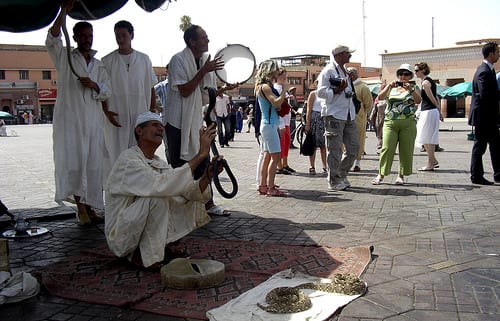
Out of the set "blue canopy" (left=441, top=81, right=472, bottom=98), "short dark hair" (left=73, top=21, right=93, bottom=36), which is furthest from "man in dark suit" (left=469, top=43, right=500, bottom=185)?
"blue canopy" (left=441, top=81, right=472, bottom=98)

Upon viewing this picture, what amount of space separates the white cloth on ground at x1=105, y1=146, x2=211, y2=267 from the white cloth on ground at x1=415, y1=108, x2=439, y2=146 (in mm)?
6483

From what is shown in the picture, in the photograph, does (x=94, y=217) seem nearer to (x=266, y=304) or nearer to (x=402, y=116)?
(x=266, y=304)

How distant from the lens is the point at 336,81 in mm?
7066

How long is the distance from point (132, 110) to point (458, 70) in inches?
1370

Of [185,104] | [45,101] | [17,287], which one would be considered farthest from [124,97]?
[45,101]

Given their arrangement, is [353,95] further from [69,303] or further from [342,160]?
[69,303]

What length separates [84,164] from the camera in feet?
18.0

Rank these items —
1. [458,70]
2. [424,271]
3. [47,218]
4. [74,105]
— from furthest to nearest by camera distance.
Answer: [458,70], [47,218], [74,105], [424,271]

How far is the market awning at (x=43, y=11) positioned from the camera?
4672 millimetres

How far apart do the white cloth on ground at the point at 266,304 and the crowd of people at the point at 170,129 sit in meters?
0.89

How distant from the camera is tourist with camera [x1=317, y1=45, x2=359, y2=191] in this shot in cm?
714

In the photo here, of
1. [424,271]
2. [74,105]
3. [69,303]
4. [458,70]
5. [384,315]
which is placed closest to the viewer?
[384,315]

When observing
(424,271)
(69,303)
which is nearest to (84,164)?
(69,303)

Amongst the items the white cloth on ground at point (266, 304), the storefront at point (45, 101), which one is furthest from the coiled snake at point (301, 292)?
the storefront at point (45, 101)
